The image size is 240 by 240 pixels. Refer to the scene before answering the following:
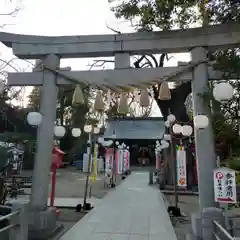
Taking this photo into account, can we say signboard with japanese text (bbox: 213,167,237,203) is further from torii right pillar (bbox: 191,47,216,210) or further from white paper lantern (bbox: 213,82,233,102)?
white paper lantern (bbox: 213,82,233,102)

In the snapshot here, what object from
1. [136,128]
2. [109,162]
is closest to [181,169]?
[109,162]

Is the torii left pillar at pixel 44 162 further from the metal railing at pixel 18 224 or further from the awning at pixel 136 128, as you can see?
the awning at pixel 136 128

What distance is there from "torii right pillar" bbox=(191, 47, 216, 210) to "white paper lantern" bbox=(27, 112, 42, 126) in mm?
3355

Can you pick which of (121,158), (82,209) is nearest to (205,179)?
(82,209)

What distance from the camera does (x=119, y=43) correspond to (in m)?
6.41

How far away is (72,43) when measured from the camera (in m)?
6.48

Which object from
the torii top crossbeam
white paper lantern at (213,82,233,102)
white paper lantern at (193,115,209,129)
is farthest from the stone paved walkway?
the torii top crossbeam

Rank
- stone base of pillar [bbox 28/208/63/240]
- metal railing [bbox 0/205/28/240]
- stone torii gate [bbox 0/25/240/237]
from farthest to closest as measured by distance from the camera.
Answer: stone torii gate [bbox 0/25/240/237] → stone base of pillar [bbox 28/208/63/240] → metal railing [bbox 0/205/28/240]

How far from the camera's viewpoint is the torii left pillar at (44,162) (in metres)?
5.85

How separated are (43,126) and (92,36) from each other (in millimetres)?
2344

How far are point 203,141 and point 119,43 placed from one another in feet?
9.41

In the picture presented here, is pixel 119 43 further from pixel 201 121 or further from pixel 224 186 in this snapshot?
pixel 224 186

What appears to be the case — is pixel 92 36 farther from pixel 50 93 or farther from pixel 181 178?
pixel 181 178

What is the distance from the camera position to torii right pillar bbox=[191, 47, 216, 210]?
5.62 m
